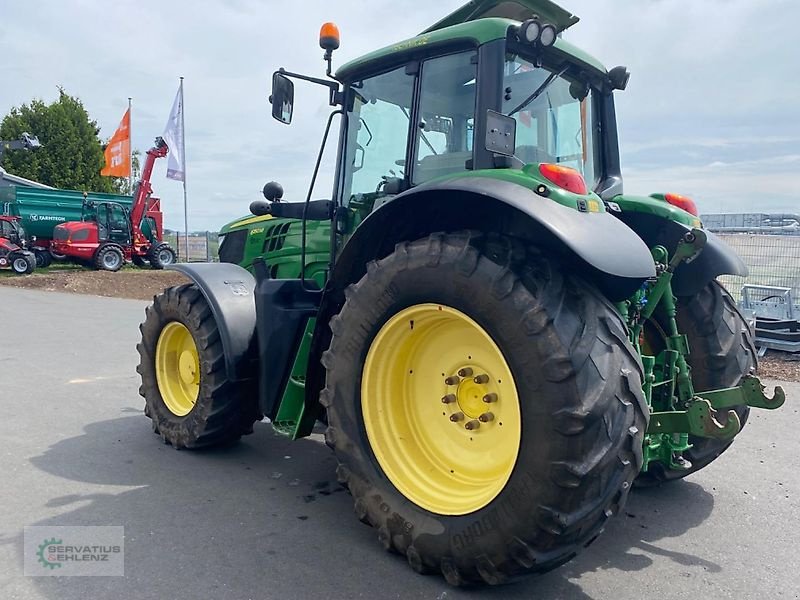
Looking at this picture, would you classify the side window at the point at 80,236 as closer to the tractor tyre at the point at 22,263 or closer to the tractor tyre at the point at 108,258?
the tractor tyre at the point at 108,258

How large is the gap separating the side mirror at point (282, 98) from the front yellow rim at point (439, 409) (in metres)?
1.57

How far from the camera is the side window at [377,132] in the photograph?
3.56 m

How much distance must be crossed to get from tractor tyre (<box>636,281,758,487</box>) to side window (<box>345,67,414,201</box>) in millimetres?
1688

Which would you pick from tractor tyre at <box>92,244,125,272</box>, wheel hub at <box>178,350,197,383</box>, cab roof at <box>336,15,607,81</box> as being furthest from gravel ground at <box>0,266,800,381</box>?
cab roof at <box>336,15,607,81</box>

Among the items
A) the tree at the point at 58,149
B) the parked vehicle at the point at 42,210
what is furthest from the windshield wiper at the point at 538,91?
the tree at the point at 58,149

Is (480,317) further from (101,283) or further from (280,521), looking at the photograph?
(101,283)

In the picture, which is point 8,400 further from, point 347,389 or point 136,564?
point 347,389

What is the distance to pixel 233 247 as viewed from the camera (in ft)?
17.3

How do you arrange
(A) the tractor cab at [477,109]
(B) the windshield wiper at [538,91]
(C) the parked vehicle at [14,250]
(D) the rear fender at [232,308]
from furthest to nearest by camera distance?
(C) the parked vehicle at [14,250] → (D) the rear fender at [232,308] → (B) the windshield wiper at [538,91] → (A) the tractor cab at [477,109]

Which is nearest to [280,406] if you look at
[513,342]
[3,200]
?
[513,342]

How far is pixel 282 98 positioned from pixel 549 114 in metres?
1.50

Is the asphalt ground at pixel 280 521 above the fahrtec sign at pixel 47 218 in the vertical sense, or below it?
below

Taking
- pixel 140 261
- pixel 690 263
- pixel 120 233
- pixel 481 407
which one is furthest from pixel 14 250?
pixel 690 263
